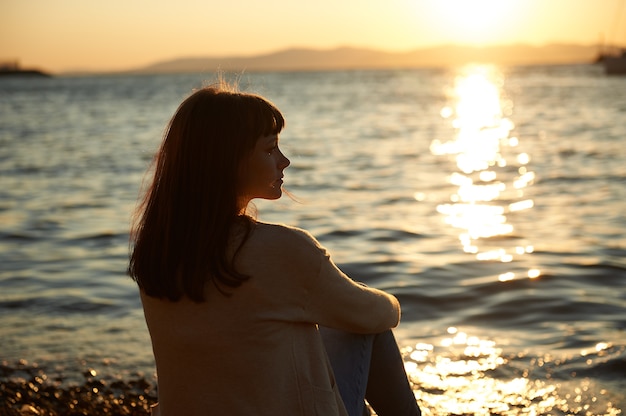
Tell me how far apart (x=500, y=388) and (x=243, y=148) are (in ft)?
11.0

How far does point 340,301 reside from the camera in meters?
2.46

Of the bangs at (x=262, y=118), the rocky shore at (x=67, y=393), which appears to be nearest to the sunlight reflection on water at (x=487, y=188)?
the rocky shore at (x=67, y=393)

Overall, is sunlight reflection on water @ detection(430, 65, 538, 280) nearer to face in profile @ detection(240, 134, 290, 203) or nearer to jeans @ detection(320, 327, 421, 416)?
jeans @ detection(320, 327, 421, 416)

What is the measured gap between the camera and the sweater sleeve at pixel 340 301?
2.34 metres

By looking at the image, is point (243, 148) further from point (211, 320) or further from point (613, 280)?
point (613, 280)

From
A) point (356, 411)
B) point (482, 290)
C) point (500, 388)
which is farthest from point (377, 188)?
point (356, 411)

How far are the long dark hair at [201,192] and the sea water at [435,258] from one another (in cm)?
47

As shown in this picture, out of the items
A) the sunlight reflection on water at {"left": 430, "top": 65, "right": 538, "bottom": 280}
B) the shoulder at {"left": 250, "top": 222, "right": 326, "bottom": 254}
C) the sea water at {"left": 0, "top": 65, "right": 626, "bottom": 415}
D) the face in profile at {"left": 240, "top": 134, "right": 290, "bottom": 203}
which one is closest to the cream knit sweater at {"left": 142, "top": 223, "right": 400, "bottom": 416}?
the shoulder at {"left": 250, "top": 222, "right": 326, "bottom": 254}

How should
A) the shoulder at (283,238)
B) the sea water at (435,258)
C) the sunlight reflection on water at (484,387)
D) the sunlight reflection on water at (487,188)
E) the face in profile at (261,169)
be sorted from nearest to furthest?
the shoulder at (283,238), the face in profile at (261,169), the sunlight reflection on water at (484,387), the sea water at (435,258), the sunlight reflection on water at (487,188)

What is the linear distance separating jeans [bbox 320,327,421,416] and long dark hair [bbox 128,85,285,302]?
0.71 m

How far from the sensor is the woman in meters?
2.30

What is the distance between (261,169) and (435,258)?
21.7ft

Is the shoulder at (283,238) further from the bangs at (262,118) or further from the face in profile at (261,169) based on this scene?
the bangs at (262,118)

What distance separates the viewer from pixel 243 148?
2.38 m
